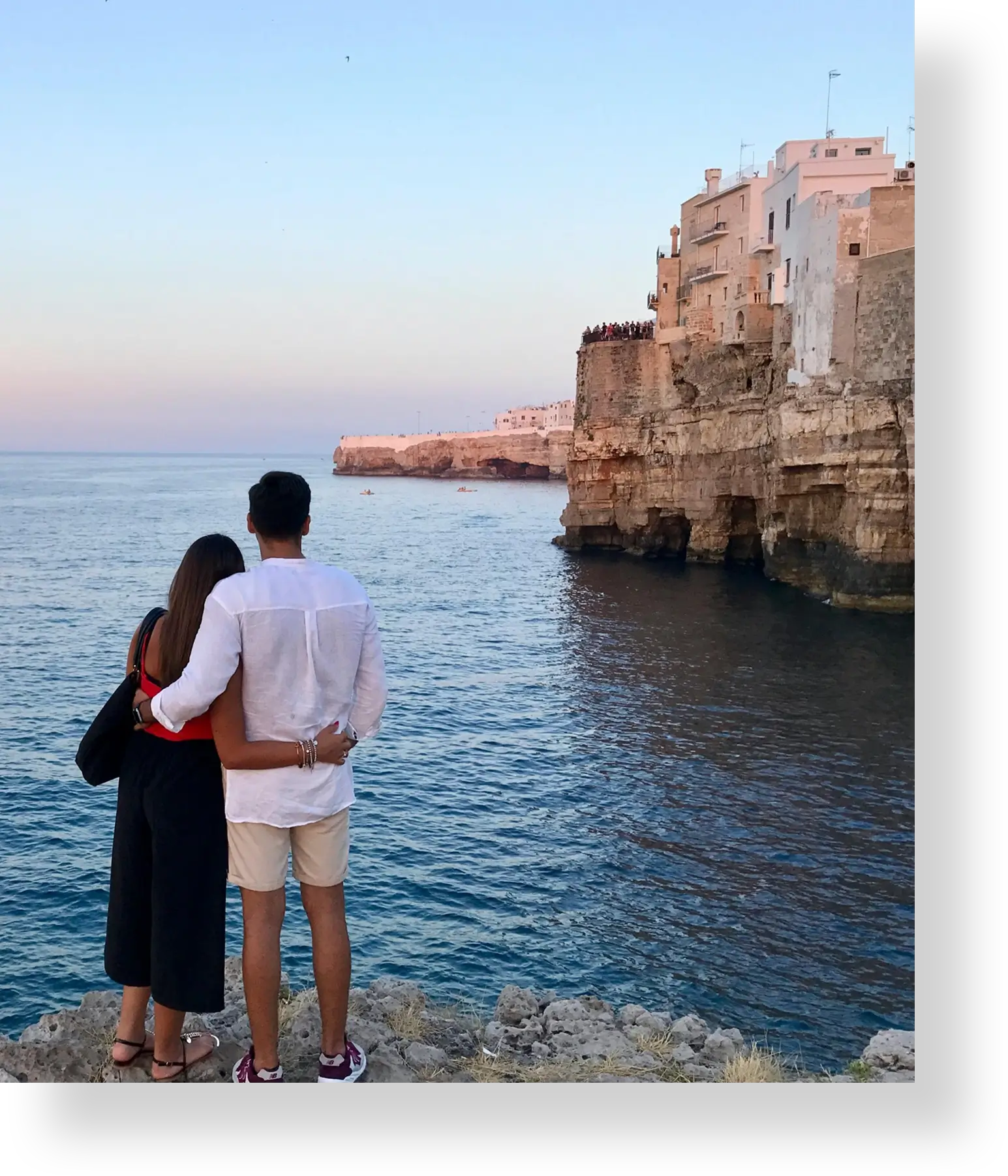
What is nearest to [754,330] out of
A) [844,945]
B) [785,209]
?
[785,209]

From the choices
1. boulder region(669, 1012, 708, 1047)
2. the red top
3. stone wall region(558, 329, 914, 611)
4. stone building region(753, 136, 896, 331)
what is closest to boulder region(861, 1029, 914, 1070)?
boulder region(669, 1012, 708, 1047)

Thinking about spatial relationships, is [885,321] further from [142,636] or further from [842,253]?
[142,636]

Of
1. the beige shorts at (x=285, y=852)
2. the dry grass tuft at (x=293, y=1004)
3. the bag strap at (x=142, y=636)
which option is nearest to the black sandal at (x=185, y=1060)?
the dry grass tuft at (x=293, y=1004)

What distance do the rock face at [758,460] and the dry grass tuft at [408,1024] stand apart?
21215 millimetres

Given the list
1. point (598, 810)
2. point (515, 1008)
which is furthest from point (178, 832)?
point (598, 810)

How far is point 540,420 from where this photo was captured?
190375mm

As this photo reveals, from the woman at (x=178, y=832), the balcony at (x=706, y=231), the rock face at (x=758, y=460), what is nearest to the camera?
the woman at (x=178, y=832)

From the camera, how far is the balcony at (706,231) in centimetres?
4928

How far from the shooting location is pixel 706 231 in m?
51.2

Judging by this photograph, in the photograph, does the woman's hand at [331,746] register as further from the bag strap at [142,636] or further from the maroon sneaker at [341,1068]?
the maroon sneaker at [341,1068]

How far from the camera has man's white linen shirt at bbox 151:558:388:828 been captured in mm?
3762

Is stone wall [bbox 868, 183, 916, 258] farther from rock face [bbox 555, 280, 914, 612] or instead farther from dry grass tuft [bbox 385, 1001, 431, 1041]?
dry grass tuft [bbox 385, 1001, 431, 1041]
